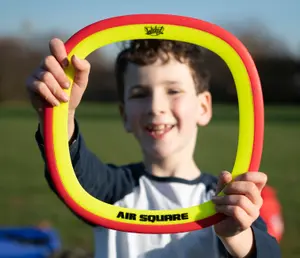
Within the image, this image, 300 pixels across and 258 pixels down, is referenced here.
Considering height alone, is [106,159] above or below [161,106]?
above

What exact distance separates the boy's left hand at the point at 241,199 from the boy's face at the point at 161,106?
1.10 feet

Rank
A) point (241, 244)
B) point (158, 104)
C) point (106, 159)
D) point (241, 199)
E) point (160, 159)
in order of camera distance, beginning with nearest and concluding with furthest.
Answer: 1. point (241, 199)
2. point (241, 244)
3. point (158, 104)
4. point (160, 159)
5. point (106, 159)

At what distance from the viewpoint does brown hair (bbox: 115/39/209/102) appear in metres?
1.92

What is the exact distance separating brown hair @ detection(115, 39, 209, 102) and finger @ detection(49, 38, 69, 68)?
0.39 m

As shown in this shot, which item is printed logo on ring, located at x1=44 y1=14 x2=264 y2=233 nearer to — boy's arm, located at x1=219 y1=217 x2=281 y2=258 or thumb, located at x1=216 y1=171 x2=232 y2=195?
thumb, located at x1=216 y1=171 x2=232 y2=195

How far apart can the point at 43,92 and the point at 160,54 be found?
0.48m

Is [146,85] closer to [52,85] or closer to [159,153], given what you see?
[159,153]

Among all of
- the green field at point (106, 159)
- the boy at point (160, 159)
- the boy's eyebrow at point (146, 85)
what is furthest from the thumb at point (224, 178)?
the boy's eyebrow at point (146, 85)

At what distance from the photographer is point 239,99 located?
1621 millimetres

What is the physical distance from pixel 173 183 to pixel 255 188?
449 mm

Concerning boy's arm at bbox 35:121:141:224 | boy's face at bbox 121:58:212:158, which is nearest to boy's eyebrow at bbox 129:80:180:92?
boy's face at bbox 121:58:212:158

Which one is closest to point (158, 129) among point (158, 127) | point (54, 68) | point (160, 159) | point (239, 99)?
point (158, 127)

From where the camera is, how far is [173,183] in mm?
1978

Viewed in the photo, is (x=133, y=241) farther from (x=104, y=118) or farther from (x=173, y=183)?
(x=104, y=118)
